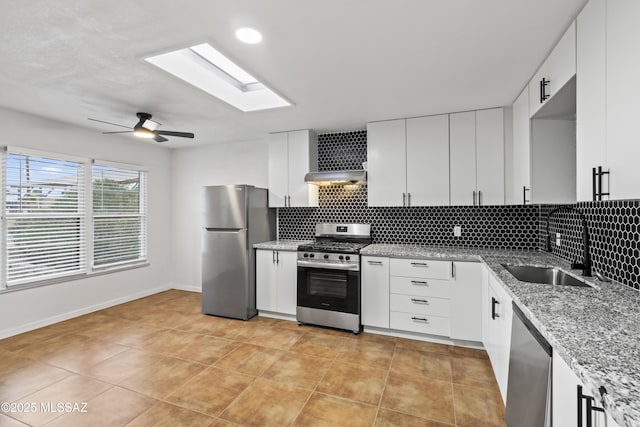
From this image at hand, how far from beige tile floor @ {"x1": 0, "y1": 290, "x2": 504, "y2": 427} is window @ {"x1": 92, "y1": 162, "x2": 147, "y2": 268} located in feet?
3.68

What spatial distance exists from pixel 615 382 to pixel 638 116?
0.99 metres

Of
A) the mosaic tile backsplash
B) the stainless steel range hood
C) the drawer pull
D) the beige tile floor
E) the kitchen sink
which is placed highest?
the stainless steel range hood

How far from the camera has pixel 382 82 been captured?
249 centimetres

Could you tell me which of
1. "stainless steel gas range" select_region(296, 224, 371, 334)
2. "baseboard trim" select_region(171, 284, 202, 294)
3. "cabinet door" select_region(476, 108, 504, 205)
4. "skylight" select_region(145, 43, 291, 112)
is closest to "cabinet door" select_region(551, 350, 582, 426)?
"stainless steel gas range" select_region(296, 224, 371, 334)

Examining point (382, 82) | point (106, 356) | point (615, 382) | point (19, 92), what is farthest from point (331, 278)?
point (19, 92)

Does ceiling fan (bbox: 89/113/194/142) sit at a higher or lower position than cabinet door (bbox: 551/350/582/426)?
higher

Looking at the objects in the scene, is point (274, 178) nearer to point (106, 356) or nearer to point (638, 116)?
point (106, 356)

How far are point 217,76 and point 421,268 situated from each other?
2.77m

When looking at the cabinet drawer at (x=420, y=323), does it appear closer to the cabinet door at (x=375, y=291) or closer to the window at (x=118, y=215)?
the cabinet door at (x=375, y=291)

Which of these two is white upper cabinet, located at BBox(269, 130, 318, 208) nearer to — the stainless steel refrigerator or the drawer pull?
the stainless steel refrigerator

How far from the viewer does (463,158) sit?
3201 millimetres

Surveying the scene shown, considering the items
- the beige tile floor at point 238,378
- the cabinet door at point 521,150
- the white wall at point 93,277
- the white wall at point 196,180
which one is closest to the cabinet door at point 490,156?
the cabinet door at point 521,150

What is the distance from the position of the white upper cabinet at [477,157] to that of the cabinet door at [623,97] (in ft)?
6.11

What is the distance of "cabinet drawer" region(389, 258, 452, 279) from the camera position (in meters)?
2.97
